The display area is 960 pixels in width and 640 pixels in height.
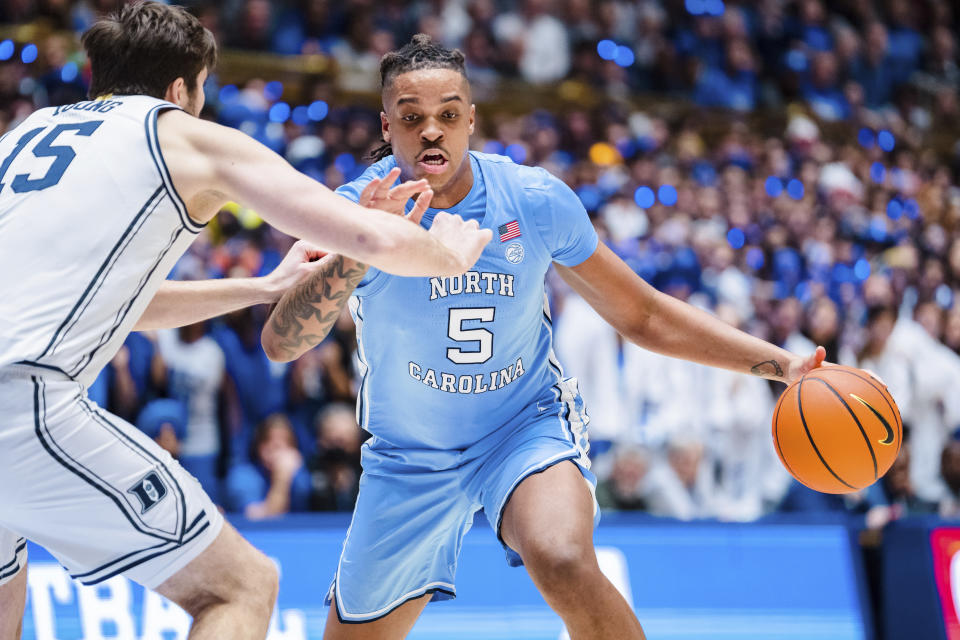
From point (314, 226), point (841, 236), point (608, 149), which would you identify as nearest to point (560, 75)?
point (608, 149)

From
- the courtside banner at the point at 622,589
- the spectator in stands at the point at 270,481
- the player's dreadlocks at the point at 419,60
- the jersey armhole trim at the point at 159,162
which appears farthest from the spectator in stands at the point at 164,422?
the jersey armhole trim at the point at 159,162

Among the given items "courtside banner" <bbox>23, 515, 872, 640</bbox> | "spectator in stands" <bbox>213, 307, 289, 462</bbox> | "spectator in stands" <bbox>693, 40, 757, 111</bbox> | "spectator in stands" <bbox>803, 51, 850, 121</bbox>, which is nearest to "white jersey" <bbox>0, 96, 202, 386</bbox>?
"courtside banner" <bbox>23, 515, 872, 640</bbox>

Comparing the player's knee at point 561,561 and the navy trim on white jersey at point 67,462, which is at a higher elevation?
the navy trim on white jersey at point 67,462

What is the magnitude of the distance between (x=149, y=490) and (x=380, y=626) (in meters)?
1.46

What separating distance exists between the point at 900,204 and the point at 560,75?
448 centimetres

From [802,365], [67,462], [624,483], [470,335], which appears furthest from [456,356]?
[624,483]

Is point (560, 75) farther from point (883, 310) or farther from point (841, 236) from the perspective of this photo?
point (883, 310)

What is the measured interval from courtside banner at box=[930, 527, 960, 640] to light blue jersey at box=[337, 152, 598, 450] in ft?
12.4

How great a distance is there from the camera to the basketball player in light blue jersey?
162 inches

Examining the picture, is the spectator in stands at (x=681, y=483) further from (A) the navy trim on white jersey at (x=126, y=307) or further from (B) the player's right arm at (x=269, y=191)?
(A) the navy trim on white jersey at (x=126, y=307)

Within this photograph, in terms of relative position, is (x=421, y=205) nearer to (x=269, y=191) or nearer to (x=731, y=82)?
(x=269, y=191)

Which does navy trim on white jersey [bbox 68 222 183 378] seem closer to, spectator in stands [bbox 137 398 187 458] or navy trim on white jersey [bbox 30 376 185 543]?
navy trim on white jersey [bbox 30 376 185 543]

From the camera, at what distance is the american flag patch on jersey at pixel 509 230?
13.7ft

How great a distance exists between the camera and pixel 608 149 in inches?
520
